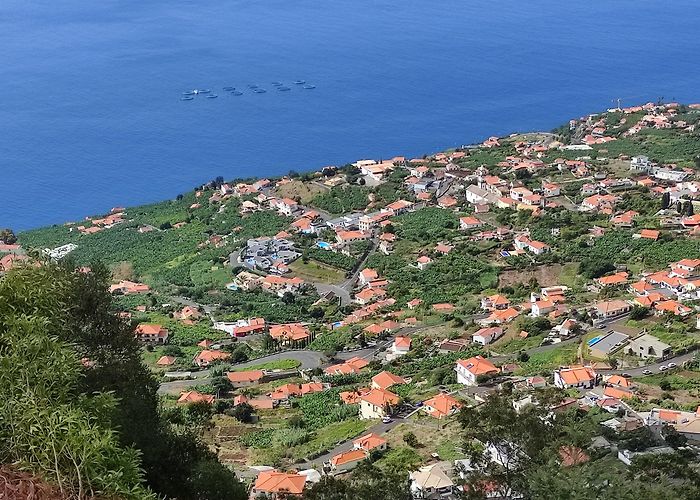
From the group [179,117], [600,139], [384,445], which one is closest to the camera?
[384,445]

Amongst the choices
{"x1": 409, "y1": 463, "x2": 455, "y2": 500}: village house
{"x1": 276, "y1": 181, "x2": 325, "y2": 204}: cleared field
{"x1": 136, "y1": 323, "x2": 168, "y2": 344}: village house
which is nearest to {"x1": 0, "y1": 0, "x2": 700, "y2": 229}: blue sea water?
{"x1": 276, "y1": 181, "x2": 325, "y2": 204}: cleared field

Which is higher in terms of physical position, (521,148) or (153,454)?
(153,454)

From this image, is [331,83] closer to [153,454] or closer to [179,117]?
[179,117]

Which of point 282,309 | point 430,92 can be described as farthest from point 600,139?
point 282,309

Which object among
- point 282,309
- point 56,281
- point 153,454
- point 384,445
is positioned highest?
point 56,281

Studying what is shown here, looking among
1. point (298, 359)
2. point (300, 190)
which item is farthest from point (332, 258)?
point (300, 190)

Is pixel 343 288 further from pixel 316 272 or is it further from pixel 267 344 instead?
pixel 267 344

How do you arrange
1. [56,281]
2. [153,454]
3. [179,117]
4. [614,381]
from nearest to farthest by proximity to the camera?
[56,281]
[153,454]
[614,381]
[179,117]

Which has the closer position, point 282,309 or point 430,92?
point 282,309
